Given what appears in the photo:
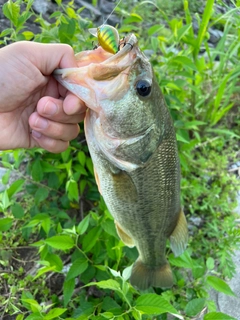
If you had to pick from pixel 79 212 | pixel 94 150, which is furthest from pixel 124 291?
pixel 79 212

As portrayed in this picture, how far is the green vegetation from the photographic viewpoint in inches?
70.1

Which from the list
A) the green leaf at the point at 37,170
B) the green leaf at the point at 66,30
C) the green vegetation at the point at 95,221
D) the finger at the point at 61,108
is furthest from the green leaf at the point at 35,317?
the green leaf at the point at 66,30

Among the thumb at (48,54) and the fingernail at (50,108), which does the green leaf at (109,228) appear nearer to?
the fingernail at (50,108)

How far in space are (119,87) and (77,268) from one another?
1.07m

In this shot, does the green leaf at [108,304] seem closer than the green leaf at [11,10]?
No

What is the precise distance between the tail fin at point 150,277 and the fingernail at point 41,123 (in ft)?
3.36

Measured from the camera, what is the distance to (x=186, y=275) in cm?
257

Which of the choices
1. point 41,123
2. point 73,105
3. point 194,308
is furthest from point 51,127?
point 194,308

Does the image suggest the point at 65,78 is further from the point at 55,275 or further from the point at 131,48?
the point at 55,275

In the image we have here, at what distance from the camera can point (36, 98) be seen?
175cm

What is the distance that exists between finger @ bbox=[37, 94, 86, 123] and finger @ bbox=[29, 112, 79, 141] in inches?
1.5

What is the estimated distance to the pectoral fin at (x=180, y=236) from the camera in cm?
187

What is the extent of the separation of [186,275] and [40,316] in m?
1.36

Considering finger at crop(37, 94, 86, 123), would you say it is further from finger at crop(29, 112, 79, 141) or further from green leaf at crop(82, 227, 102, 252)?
green leaf at crop(82, 227, 102, 252)
